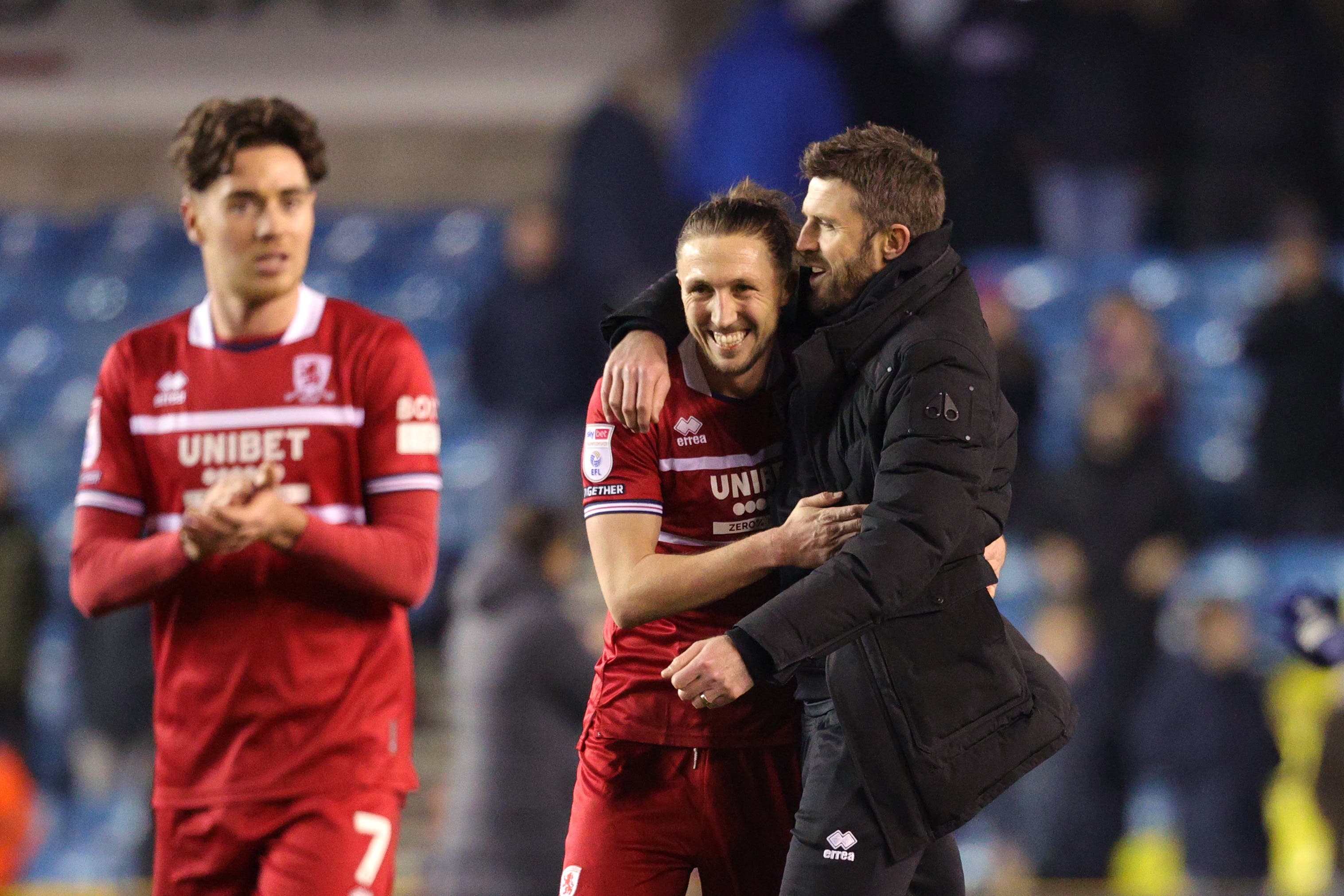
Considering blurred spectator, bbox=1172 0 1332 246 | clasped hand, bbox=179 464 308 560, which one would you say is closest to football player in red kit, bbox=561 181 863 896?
clasped hand, bbox=179 464 308 560

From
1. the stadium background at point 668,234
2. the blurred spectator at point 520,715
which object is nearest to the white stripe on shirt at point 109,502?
the blurred spectator at point 520,715

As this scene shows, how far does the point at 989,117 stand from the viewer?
1016 centimetres

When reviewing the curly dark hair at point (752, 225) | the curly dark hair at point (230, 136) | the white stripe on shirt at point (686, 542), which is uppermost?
the curly dark hair at point (230, 136)

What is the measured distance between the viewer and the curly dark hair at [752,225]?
330 centimetres

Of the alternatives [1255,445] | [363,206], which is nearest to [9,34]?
[363,206]

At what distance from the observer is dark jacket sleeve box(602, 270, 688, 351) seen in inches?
137

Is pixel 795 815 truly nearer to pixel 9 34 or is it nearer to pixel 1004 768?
pixel 1004 768

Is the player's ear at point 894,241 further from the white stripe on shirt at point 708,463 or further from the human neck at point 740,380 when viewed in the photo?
the white stripe on shirt at point 708,463

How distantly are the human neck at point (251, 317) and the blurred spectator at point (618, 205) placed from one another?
6.92 m

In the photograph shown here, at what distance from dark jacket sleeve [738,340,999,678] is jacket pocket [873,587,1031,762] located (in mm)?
57

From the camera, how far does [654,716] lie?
3385 mm

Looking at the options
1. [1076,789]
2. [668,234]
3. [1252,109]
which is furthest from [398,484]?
[1252,109]

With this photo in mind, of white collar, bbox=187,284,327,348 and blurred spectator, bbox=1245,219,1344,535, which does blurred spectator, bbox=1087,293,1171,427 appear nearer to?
blurred spectator, bbox=1245,219,1344,535

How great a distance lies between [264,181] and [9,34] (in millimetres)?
10367
